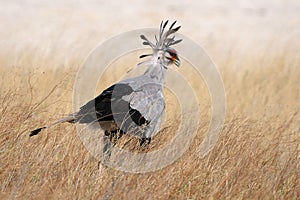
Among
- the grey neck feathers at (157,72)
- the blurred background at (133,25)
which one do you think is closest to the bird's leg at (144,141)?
the grey neck feathers at (157,72)

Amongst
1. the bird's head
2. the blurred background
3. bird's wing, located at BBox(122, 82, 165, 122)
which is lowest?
bird's wing, located at BBox(122, 82, 165, 122)

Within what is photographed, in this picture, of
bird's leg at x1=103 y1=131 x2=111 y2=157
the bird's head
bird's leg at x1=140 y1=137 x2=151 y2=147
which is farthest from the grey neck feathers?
bird's leg at x1=103 y1=131 x2=111 y2=157

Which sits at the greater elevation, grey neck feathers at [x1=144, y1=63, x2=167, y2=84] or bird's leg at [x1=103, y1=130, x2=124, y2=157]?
grey neck feathers at [x1=144, y1=63, x2=167, y2=84]

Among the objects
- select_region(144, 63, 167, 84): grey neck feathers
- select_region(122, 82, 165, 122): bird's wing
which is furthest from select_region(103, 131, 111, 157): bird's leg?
select_region(144, 63, 167, 84): grey neck feathers

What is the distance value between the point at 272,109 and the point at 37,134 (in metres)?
3.89

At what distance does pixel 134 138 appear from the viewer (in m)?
5.43

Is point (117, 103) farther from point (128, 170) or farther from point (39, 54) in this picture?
point (39, 54)

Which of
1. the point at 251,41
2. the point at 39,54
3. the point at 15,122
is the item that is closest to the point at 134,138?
the point at 15,122

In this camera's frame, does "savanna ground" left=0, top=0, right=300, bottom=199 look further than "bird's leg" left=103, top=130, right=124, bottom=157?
No

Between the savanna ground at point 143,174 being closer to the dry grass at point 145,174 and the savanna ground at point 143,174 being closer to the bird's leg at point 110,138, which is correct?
the dry grass at point 145,174

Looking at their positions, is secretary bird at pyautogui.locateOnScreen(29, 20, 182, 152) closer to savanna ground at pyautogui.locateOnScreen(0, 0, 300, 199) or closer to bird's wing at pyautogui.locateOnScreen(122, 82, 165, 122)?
bird's wing at pyautogui.locateOnScreen(122, 82, 165, 122)

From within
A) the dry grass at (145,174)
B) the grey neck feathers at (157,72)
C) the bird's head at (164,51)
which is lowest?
the dry grass at (145,174)

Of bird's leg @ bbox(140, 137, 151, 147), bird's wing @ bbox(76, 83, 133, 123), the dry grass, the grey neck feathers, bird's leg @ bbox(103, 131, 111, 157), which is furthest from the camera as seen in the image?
the grey neck feathers

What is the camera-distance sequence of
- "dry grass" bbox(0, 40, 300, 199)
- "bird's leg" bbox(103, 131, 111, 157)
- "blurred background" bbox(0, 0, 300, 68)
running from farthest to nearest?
"blurred background" bbox(0, 0, 300, 68) < "bird's leg" bbox(103, 131, 111, 157) < "dry grass" bbox(0, 40, 300, 199)
